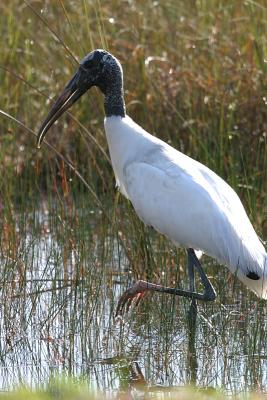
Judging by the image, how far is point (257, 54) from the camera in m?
7.52

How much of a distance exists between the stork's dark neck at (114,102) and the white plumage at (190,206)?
0.26 metres

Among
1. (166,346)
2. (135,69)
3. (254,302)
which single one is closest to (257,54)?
(135,69)

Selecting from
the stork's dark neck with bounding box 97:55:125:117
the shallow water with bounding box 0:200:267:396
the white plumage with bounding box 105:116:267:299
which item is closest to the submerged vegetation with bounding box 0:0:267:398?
the shallow water with bounding box 0:200:267:396

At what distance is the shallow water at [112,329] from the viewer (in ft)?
16.4

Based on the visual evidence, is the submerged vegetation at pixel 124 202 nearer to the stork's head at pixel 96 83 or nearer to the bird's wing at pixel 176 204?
the stork's head at pixel 96 83

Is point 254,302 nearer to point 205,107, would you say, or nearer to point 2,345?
point 2,345

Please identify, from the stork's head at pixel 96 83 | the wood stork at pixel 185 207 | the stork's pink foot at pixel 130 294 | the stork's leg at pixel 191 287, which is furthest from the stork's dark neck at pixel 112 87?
the stork's pink foot at pixel 130 294

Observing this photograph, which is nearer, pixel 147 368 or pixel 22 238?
pixel 147 368

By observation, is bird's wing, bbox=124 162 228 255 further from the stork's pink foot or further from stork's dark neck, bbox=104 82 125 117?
stork's dark neck, bbox=104 82 125 117

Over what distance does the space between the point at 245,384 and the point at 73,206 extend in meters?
2.35

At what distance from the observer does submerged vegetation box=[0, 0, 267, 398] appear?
17.1 ft

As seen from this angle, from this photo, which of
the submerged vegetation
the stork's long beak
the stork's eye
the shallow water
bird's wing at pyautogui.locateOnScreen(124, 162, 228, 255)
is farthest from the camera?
the stork's long beak

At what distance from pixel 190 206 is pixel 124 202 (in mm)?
1049

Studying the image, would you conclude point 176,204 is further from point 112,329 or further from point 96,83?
point 96,83
